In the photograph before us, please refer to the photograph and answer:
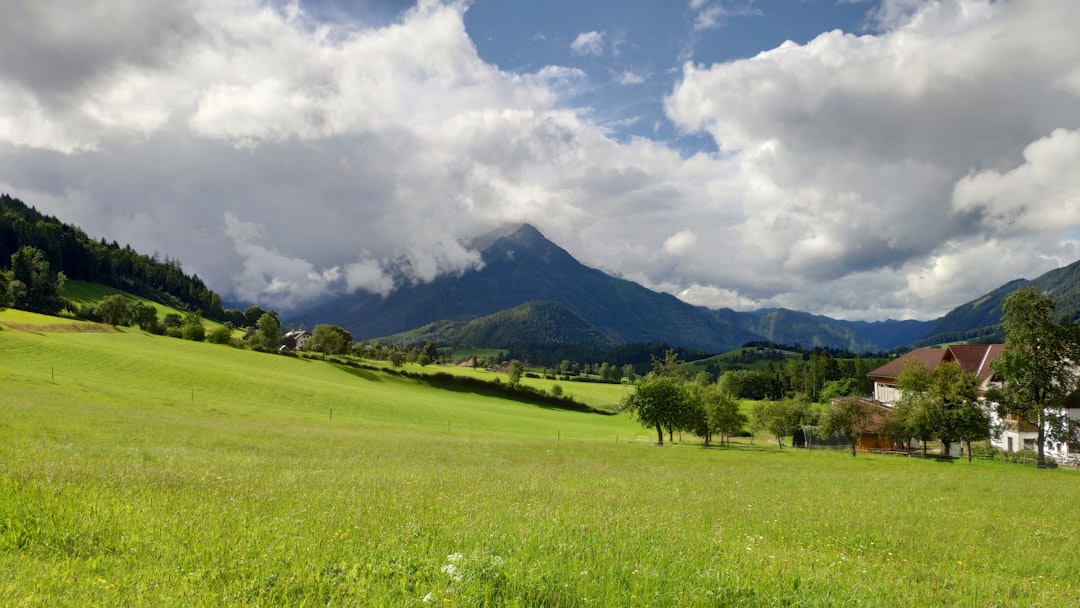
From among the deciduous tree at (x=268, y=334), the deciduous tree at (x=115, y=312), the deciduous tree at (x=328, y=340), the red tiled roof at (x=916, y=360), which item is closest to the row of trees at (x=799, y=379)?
the red tiled roof at (x=916, y=360)

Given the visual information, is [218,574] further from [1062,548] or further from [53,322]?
[53,322]

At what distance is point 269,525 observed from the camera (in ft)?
28.9

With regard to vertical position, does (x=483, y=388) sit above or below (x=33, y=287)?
below

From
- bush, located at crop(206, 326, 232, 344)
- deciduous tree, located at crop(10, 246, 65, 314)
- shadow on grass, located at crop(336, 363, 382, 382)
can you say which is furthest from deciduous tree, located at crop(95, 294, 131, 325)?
shadow on grass, located at crop(336, 363, 382, 382)

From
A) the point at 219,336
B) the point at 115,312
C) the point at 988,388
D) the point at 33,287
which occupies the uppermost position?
the point at 33,287

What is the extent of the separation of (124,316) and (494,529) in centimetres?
19559

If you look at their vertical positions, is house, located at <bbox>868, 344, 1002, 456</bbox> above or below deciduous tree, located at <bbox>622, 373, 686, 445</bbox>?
above

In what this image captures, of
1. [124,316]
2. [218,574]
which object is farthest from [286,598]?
[124,316]

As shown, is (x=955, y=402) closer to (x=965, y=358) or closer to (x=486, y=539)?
(x=965, y=358)

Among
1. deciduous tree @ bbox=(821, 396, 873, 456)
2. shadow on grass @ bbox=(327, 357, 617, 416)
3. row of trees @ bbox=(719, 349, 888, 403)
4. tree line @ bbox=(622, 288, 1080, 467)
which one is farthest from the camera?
row of trees @ bbox=(719, 349, 888, 403)

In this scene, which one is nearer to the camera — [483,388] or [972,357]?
[972,357]

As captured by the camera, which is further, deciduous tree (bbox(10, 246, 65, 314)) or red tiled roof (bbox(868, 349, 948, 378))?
deciduous tree (bbox(10, 246, 65, 314))

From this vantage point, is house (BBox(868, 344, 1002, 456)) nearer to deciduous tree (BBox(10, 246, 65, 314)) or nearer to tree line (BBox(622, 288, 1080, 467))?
tree line (BBox(622, 288, 1080, 467))

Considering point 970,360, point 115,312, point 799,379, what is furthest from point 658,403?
point 115,312
